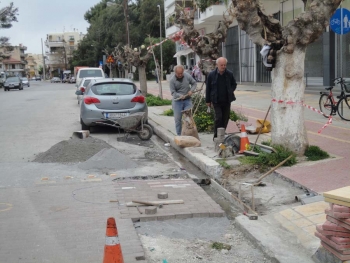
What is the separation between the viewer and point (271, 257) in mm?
4863

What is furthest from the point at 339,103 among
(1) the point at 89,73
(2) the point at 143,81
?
(1) the point at 89,73

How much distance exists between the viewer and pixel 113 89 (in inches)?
552

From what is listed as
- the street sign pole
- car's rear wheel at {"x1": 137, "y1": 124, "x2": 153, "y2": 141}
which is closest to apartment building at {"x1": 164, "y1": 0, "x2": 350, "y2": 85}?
the street sign pole

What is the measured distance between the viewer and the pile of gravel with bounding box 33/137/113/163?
33.1ft

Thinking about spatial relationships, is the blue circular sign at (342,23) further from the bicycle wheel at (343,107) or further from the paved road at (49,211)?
the paved road at (49,211)

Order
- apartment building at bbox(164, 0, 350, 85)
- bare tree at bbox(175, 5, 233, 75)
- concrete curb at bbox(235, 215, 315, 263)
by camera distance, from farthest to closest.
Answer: apartment building at bbox(164, 0, 350, 85) < bare tree at bbox(175, 5, 233, 75) < concrete curb at bbox(235, 215, 315, 263)

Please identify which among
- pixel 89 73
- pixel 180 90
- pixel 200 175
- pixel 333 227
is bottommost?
pixel 200 175

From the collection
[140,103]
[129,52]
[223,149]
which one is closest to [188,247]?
[223,149]

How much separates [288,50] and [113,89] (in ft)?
21.8

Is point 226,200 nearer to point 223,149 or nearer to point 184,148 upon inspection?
point 223,149

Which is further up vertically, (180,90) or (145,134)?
(180,90)

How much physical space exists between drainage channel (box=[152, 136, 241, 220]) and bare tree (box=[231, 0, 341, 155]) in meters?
1.57

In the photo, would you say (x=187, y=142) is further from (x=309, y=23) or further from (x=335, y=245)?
(x=335, y=245)

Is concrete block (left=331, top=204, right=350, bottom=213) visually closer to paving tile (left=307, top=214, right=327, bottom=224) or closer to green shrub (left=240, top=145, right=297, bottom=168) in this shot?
paving tile (left=307, top=214, right=327, bottom=224)
